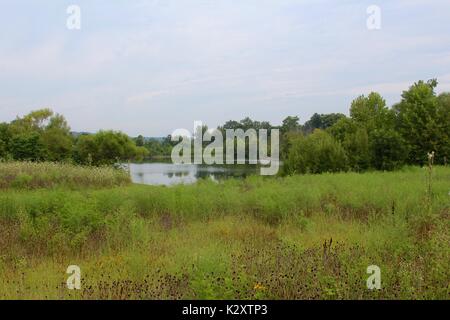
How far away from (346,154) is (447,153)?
26.7 ft

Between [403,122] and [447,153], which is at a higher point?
[403,122]

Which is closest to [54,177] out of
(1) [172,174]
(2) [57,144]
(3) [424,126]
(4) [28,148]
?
(1) [172,174]

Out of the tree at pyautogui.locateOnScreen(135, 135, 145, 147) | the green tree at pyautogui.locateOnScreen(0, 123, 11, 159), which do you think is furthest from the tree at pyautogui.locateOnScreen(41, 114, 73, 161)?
the tree at pyautogui.locateOnScreen(135, 135, 145, 147)

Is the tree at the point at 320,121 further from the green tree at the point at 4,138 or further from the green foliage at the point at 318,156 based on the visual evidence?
the green tree at the point at 4,138

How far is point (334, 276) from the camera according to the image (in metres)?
4.15

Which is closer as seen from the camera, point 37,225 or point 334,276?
point 334,276

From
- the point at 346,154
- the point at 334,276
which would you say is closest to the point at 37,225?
the point at 334,276

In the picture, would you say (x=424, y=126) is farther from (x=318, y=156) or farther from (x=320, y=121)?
(x=320, y=121)

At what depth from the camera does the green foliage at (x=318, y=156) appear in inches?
1160

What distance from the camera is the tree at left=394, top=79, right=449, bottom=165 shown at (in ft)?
102

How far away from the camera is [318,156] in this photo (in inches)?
1200

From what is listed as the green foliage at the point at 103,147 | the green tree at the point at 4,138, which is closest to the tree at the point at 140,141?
the green foliage at the point at 103,147
